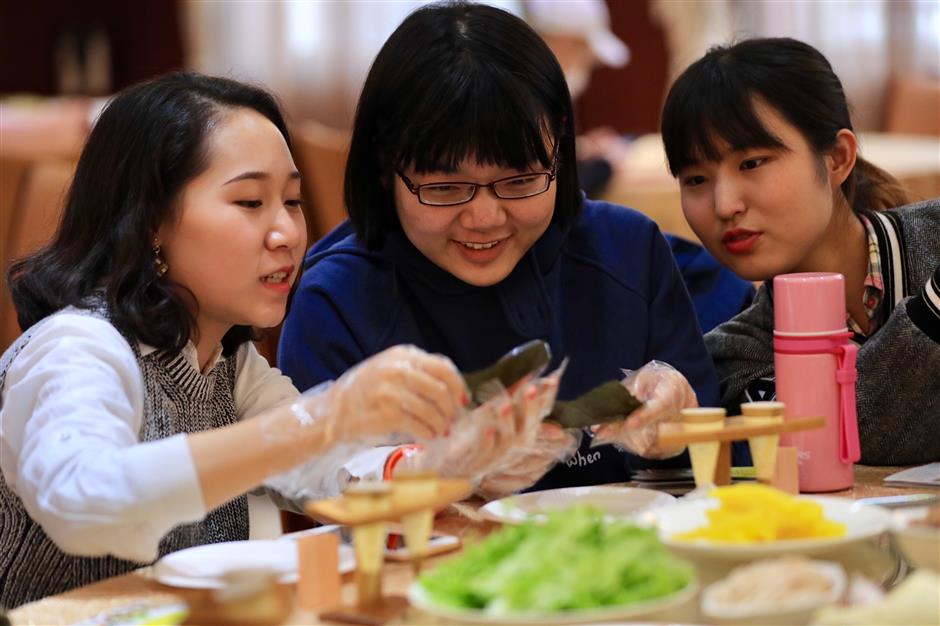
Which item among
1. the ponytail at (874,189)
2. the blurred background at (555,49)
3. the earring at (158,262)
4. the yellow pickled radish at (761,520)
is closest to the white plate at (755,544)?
the yellow pickled radish at (761,520)

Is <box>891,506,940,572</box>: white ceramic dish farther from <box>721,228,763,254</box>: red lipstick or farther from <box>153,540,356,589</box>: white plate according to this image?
<box>721,228,763,254</box>: red lipstick

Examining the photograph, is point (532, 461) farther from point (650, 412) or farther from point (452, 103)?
point (452, 103)

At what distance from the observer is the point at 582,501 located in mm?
1340

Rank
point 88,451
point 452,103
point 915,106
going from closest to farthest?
point 88,451 < point 452,103 < point 915,106

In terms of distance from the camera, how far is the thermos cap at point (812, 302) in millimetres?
1382

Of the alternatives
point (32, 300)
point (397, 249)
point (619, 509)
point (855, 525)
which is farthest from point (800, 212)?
point (32, 300)

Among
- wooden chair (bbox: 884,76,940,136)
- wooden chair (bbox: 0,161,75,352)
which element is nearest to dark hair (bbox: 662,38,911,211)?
wooden chair (bbox: 0,161,75,352)

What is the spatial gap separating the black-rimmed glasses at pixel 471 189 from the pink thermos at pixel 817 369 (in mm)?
370

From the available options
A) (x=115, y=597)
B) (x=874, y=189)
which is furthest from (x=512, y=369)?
(x=874, y=189)

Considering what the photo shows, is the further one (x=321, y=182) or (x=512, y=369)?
(x=321, y=182)

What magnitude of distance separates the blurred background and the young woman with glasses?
240cm

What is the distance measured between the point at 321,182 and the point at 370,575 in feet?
9.12

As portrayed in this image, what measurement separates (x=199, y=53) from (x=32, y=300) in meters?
5.64

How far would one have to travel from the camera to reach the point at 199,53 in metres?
6.82
